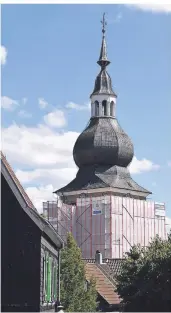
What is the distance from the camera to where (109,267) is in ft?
173

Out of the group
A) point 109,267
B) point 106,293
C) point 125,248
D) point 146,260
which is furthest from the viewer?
point 125,248

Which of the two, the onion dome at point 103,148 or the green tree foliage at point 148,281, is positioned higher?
the onion dome at point 103,148

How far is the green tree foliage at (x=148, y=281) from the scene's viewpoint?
27375mm


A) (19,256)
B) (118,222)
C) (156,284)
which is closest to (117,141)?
(118,222)

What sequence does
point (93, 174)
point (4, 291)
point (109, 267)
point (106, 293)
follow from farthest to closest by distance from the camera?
point (93, 174) < point (109, 267) < point (106, 293) < point (4, 291)

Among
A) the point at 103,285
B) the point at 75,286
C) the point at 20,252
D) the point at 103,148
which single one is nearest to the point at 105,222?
the point at 103,148

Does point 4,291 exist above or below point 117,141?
below

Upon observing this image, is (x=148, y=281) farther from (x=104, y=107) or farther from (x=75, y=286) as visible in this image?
(x=104, y=107)

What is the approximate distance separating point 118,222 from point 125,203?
2.68 m

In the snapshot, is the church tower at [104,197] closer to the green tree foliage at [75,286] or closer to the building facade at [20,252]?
the green tree foliage at [75,286]

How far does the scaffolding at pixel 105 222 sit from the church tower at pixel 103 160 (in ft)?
8.22

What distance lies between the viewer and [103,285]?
43.6 m

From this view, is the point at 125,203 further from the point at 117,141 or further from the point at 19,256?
the point at 19,256

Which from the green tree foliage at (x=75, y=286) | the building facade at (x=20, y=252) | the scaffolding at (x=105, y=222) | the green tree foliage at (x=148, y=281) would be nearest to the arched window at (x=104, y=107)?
the scaffolding at (x=105, y=222)
